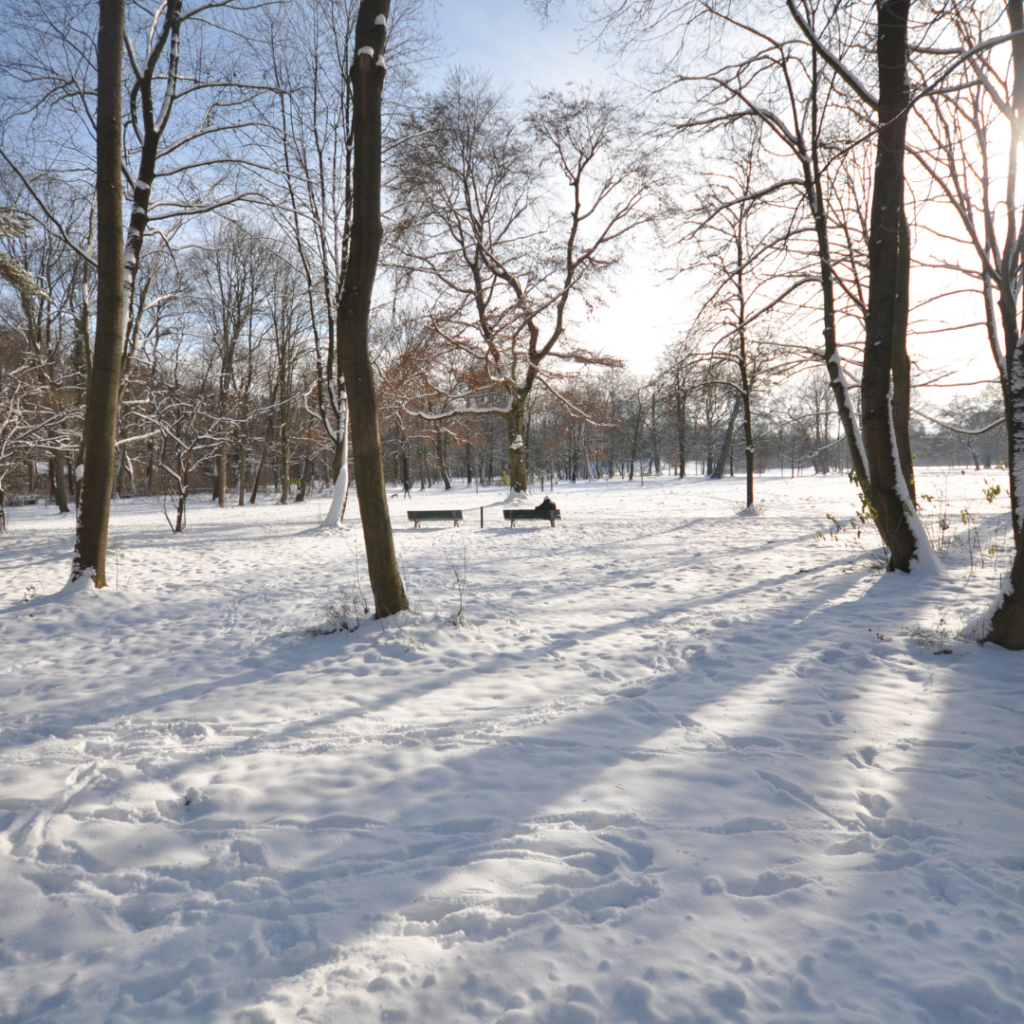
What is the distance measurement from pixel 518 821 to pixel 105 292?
26.8ft

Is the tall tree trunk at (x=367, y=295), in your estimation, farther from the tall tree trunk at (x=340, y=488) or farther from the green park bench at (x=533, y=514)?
the tall tree trunk at (x=340, y=488)

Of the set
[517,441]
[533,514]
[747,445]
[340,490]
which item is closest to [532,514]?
[533,514]

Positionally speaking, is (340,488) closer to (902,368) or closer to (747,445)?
(747,445)

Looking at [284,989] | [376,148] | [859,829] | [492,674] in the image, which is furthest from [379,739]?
[376,148]

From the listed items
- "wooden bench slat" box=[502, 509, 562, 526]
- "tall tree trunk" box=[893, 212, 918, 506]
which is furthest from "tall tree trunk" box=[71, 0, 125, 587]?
"tall tree trunk" box=[893, 212, 918, 506]

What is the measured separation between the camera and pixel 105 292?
283 inches

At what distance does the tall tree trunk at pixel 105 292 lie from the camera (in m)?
7.03

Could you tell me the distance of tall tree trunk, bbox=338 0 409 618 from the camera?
5.44 metres

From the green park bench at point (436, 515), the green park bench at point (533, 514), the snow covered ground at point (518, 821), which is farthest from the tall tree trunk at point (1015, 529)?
the green park bench at point (436, 515)

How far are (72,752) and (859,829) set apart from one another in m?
4.33

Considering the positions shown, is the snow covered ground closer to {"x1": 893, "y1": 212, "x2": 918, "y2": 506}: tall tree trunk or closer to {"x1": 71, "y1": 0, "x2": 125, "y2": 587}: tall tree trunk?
{"x1": 71, "y1": 0, "x2": 125, "y2": 587}: tall tree trunk

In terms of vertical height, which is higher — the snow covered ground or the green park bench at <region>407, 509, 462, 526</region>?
the green park bench at <region>407, 509, 462, 526</region>

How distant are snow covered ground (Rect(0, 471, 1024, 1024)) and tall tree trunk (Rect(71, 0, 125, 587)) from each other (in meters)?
2.13

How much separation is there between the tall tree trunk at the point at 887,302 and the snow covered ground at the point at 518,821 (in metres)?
1.56
